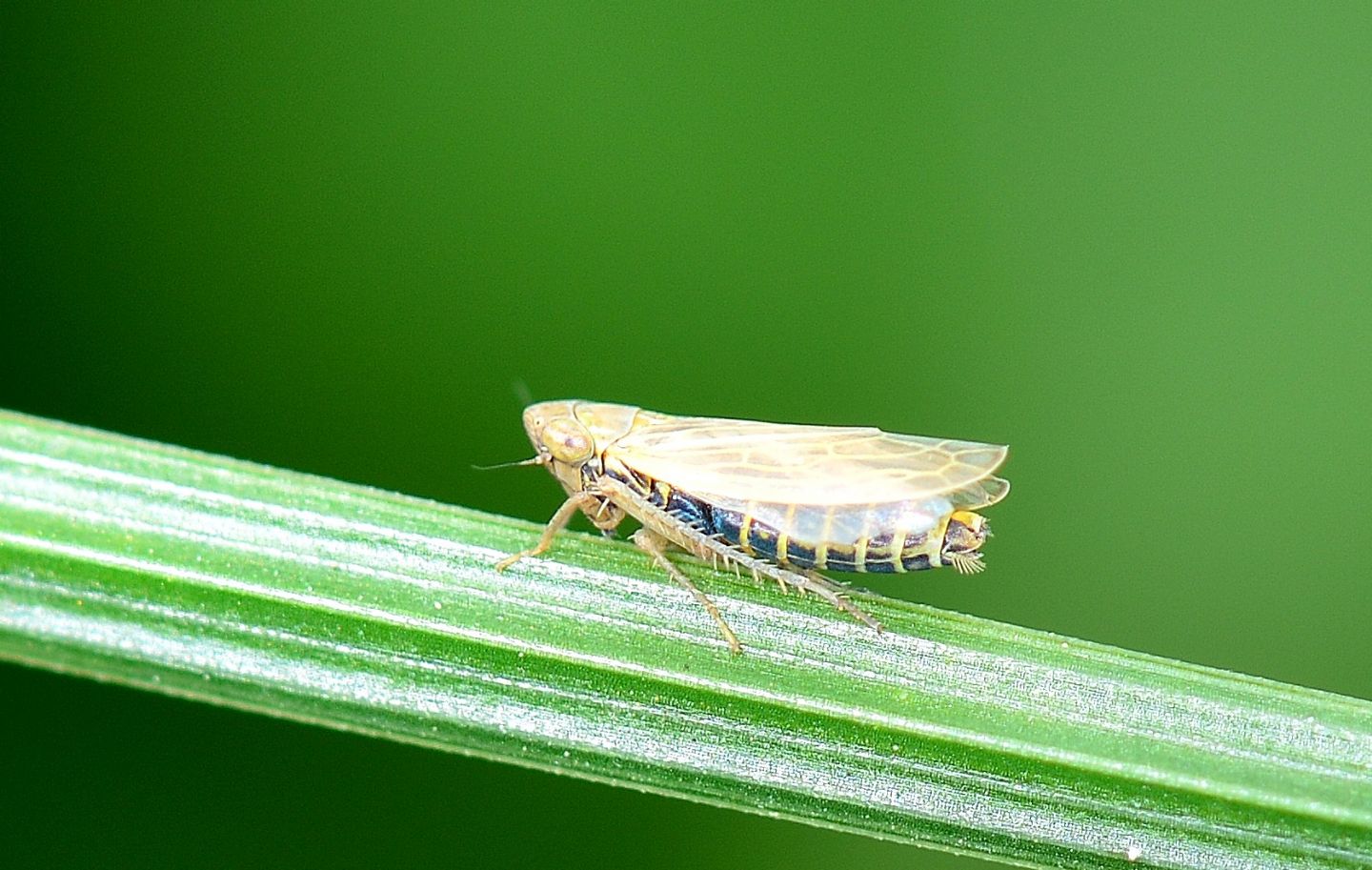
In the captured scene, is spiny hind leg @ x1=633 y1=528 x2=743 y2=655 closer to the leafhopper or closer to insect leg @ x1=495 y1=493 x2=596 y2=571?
the leafhopper

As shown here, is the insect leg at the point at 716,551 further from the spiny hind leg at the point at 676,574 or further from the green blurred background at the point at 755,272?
the green blurred background at the point at 755,272

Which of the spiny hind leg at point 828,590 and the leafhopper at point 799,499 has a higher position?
the leafhopper at point 799,499

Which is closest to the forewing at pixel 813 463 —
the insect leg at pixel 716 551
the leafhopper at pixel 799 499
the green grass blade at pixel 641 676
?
the leafhopper at pixel 799 499

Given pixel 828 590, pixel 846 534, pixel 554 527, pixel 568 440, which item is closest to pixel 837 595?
pixel 828 590

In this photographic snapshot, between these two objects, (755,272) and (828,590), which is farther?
(755,272)

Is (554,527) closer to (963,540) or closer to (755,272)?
(963,540)

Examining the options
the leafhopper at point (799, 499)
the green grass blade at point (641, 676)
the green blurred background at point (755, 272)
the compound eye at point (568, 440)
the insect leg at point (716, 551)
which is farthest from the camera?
the green blurred background at point (755, 272)

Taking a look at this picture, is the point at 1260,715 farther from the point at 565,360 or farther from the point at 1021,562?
the point at 565,360

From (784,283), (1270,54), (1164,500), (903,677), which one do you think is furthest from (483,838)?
(1270,54)
